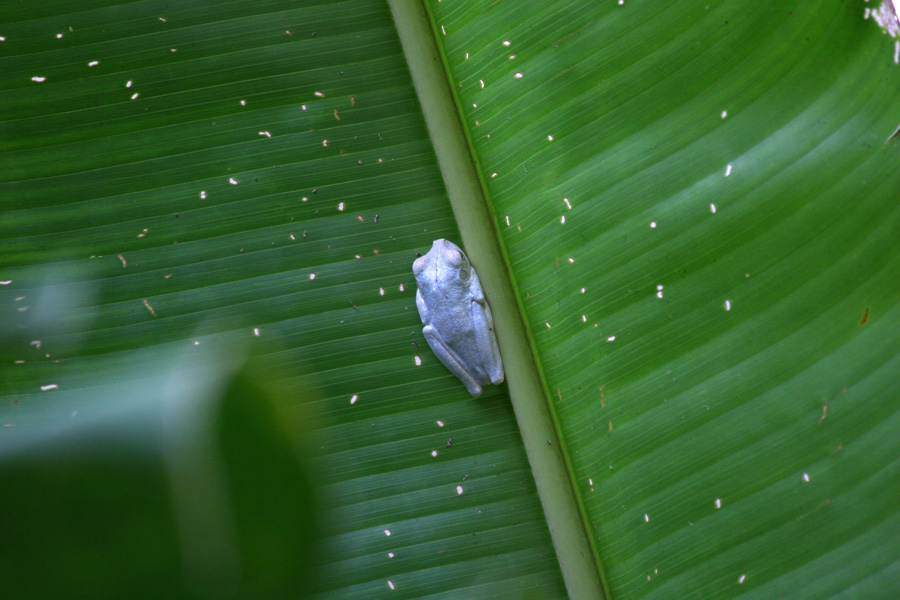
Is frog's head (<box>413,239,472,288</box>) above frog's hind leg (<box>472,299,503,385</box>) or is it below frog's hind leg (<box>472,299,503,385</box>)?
above

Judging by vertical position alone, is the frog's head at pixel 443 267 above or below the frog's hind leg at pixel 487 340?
above

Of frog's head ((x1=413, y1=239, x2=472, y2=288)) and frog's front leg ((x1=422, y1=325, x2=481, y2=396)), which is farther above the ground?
frog's head ((x1=413, y1=239, x2=472, y2=288))

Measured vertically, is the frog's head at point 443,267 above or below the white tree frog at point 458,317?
above

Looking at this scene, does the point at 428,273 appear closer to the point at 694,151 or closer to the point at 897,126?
the point at 694,151
